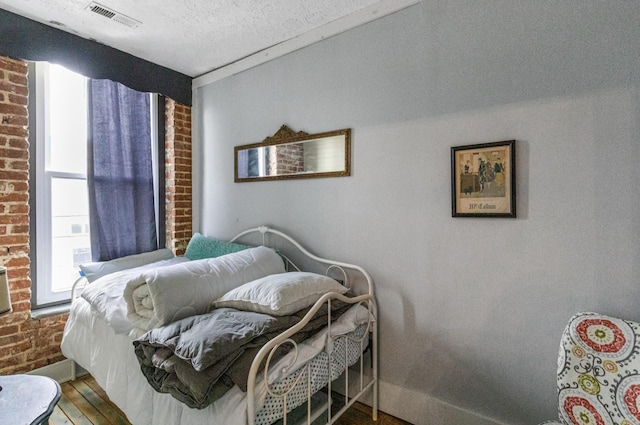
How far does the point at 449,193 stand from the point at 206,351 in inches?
54.8

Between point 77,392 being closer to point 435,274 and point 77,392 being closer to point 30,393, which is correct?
point 30,393

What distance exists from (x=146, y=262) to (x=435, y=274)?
222cm

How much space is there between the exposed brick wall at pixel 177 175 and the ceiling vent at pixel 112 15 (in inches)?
35.5

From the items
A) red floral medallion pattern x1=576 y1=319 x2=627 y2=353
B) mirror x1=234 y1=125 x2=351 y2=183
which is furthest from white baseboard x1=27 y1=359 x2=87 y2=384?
red floral medallion pattern x1=576 y1=319 x2=627 y2=353

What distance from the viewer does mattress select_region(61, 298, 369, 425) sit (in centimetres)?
124

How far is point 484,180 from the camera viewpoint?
1.64 metres

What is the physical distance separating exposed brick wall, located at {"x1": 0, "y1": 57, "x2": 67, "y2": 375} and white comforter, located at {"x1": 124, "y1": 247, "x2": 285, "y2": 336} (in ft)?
3.45

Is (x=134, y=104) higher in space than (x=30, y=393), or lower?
higher

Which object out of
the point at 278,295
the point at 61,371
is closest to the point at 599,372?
the point at 278,295

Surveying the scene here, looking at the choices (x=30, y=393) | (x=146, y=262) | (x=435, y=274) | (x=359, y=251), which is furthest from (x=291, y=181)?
(x=30, y=393)

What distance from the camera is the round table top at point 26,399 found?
4.01 ft

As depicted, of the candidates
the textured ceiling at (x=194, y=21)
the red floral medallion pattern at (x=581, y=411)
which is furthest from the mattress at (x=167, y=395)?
the textured ceiling at (x=194, y=21)

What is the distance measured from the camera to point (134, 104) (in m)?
2.79

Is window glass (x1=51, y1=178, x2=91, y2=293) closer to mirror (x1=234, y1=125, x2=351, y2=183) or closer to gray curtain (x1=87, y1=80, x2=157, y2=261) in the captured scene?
gray curtain (x1=87, y1=80, x2=157, y2=261)
